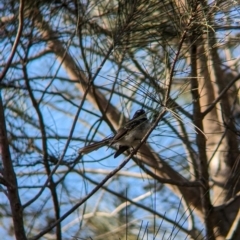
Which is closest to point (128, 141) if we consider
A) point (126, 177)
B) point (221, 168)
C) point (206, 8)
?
point (206, 8)

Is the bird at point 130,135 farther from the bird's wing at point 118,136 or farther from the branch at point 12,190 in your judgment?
the branch at point 12,190

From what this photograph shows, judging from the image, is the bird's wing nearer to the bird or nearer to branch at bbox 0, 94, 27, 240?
the bird

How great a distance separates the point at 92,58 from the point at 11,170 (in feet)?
2.15

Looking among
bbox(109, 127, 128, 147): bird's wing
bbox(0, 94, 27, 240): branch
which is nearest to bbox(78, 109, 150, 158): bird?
bbox(109, 127, 128, 147): bird's wing

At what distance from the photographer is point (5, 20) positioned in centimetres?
268

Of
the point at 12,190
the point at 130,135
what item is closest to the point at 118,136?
the point at 130,135

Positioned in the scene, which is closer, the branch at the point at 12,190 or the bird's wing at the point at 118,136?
the branch at the point at 12,190

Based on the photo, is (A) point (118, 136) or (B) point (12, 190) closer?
(B) point (12, 190)

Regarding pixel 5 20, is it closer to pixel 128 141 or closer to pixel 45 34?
pixel 45 34

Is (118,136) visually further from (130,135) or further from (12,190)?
(12,190)

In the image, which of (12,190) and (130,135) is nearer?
(12,190)

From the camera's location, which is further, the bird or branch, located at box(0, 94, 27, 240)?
the bird

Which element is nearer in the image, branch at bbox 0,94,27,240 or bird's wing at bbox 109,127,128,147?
branch at bbox 0,94,27,240

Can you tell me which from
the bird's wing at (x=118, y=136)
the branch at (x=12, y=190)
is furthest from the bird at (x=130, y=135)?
the branch at (x=12, y=190)
